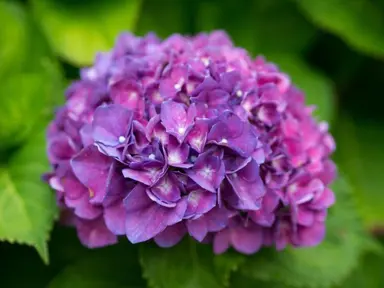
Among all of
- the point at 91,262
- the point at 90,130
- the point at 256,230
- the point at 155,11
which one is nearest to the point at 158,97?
the point at 90,130

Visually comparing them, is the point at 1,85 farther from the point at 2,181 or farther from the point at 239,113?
the point at 239,113

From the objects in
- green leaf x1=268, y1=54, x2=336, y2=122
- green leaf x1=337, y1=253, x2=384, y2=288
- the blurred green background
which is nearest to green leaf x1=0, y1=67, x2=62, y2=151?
the blurred green background

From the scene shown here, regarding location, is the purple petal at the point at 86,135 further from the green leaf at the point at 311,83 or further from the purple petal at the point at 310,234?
the green leaf at the point at 311,83

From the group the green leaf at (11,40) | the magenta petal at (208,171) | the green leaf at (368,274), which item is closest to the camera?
the magenta petal at (208,171)

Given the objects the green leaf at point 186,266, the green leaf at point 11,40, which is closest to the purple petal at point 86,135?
the green leaf at point 186,266

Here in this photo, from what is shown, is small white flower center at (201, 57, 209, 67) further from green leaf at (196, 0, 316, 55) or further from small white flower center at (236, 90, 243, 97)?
green leaf at (196, 0, 316, 55)

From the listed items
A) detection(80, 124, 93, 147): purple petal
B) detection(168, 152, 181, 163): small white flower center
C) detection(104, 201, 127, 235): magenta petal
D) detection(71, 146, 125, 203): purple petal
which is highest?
detection(168, 152, 181, 163): small white flower center
